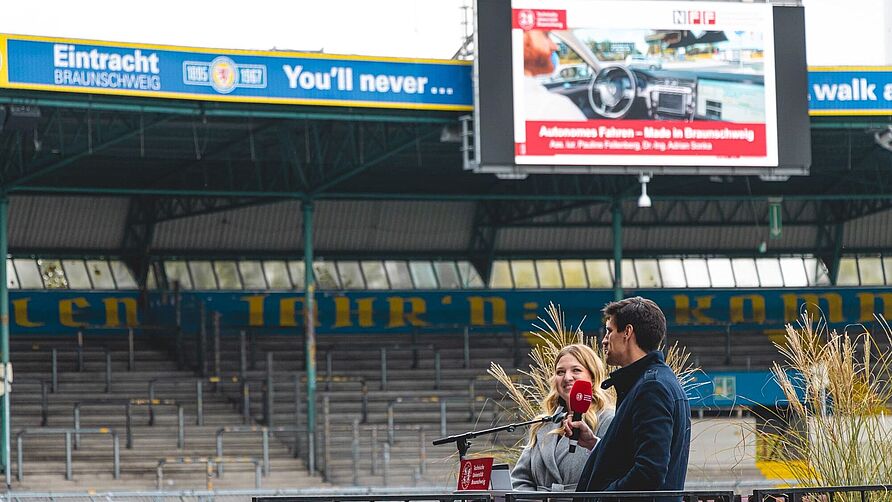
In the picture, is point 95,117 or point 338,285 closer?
point 95,117

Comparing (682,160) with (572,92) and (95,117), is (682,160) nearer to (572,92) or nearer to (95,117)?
(572,92)

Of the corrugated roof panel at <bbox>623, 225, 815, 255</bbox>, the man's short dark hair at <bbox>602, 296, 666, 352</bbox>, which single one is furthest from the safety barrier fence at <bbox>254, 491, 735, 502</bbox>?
the corrugated roof panel at <bbox>623, 225, 815, 255</bbox>

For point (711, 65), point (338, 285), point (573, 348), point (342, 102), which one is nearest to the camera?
point (573, 348)

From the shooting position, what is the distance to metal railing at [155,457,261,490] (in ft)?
79.4

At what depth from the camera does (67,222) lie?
37.6m

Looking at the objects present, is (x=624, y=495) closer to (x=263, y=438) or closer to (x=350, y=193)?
(x=263, y=438)

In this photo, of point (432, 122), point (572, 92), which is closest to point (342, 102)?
point (432, 122)

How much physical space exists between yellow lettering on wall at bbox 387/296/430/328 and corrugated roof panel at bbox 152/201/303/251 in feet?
8.82

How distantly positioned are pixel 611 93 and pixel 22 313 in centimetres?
1633

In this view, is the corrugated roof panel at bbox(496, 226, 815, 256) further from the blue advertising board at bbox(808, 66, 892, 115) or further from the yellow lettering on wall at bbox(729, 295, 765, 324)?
the blue advertising board at bbox(808, 66, 892, 115)

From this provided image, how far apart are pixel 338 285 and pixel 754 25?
15.7m

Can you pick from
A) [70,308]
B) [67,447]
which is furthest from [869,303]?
[67,447]

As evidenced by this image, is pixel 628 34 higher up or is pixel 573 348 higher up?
pixel 628 34

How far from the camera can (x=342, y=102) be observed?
24.8 metres
